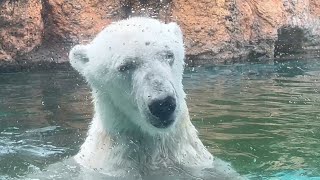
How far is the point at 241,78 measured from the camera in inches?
365

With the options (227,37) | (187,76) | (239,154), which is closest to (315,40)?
(227,37)

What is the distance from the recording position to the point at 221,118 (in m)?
6.37

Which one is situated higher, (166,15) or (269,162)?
(166,15)

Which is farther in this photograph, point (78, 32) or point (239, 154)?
point (78, 32)

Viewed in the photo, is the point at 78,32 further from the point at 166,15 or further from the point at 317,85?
the point at 317,85

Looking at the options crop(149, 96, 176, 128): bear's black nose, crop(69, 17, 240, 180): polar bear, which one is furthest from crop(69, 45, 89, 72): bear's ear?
crop(149, 96, 176, 128): bear's black nose

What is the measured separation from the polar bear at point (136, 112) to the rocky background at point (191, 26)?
6.44 metres

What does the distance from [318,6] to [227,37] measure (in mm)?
2727

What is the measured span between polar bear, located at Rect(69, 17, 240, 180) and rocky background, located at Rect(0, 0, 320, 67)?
6438 mm

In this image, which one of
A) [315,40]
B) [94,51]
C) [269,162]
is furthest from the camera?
[315,40]

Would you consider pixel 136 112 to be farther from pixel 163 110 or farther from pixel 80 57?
pixel 80 57

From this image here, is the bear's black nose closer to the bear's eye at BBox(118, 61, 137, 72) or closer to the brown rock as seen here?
the bear's eye at BBox(118, 61, 137, 72)

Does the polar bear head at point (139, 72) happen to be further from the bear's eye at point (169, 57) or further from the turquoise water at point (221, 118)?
the turquoise water at point (221, 118)

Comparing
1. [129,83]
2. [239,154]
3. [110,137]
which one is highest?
[129,83]
